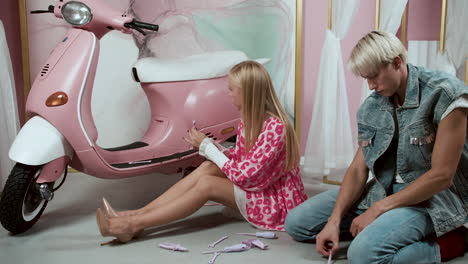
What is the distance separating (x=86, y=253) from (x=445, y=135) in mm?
1257

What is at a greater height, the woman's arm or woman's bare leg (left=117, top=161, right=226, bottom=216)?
the woman's arm

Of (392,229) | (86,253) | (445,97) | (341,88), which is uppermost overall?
(445,97)

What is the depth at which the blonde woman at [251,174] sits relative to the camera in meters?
2.07

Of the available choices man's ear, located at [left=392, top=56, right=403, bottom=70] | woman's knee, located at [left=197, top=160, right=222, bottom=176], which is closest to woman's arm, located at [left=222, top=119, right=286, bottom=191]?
woman's knee, located at [left=197, top=160, right=222, bottom=176]

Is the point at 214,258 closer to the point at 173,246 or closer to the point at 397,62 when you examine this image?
the point at 173,246

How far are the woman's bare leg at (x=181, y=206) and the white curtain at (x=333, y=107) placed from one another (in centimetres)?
80

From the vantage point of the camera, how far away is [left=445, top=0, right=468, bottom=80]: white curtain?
2244mm

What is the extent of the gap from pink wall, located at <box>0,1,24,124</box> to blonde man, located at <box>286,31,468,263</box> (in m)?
2.08

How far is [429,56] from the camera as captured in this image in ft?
7.75

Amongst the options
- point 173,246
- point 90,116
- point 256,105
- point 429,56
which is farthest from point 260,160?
point 429,56

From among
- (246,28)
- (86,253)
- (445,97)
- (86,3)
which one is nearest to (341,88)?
(246,28)

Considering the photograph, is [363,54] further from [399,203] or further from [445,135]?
[399,203]

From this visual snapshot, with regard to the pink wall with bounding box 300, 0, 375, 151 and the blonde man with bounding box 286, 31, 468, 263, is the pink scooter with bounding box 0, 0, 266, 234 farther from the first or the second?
the blonde man with bounding box 286, 31, 468, 263

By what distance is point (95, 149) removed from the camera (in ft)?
7.30
